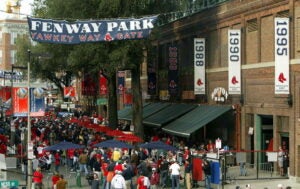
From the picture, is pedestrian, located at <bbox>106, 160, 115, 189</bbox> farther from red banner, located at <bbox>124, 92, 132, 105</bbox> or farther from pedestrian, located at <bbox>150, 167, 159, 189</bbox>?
red banner, located at <bbox>124, 92, 132, 105</bbox>

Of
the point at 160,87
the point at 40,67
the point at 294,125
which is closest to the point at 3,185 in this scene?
the point at 294,125

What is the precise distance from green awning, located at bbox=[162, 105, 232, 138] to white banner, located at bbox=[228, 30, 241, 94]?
1777 millimetres

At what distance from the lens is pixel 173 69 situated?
44.0m

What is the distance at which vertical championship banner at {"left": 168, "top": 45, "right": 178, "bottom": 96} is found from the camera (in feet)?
141

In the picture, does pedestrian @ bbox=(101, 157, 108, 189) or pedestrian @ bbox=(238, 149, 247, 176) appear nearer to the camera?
pedestrian @ bbox=(101, 157, 108, 189)

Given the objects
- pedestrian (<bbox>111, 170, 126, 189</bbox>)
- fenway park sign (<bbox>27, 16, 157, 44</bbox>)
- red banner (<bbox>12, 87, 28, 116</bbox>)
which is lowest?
pedestrian (<bbox>111, 170, 126, 189</bbox>)

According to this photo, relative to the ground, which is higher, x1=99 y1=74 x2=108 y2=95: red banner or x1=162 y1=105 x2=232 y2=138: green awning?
x1=99 y1=74 x2=108 y2=95: red banner

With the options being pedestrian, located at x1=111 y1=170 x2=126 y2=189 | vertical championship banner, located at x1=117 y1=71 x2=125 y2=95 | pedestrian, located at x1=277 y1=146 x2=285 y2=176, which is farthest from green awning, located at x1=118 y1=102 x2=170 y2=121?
pedestrian, located at x1=111 y1=170 x2=126 y2=189

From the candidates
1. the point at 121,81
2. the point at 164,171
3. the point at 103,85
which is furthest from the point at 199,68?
the point at 103,85

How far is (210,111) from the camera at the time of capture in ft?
121

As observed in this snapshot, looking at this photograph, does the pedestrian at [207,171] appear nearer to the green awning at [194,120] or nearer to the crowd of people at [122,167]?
the crowd of people at [122,167]

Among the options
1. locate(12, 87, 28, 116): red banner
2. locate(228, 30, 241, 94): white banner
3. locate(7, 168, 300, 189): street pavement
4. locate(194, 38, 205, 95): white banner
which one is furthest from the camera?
locate(194, 38, 205, 95): white banner

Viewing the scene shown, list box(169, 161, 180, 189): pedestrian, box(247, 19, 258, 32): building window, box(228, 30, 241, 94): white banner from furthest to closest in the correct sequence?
box(228, 30, 241, 94): white banner < box(247, 19, 258, 32): building window < box(169, 161, 180, 189): pedestrian

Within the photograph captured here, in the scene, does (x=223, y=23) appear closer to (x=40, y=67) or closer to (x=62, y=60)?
(x=62, y=60)
